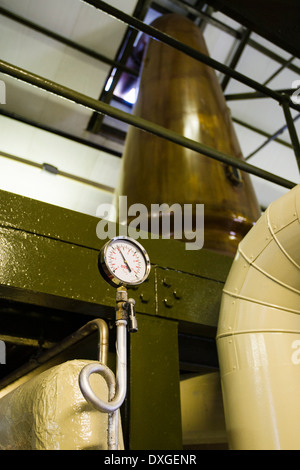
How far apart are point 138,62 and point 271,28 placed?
4.31 meters

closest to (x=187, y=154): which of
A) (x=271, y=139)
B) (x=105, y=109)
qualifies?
(x=105, y=109)

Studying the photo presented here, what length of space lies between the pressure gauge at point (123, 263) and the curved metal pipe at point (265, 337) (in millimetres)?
630

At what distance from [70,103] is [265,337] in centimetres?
483

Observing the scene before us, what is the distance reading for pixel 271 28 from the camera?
80.3 inches

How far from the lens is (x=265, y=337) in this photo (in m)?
1.97

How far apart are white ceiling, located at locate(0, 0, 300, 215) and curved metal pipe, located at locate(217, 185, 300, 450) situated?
4.31 meters

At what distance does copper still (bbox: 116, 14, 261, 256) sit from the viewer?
2.91 metres

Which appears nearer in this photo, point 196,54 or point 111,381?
point 111,381

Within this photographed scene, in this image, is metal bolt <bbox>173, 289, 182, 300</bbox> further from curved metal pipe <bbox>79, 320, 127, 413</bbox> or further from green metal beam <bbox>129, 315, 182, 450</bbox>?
curved metal pipe <bbox>79, 320, 127, 413</bbox>

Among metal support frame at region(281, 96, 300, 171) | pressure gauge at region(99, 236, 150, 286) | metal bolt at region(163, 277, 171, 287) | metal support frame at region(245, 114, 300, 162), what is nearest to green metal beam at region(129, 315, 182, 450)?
metal bolt at region(163, 277, 171, 287)

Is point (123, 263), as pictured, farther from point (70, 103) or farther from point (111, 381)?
point (70, 103)

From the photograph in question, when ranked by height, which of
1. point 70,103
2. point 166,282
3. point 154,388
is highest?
point 70,103

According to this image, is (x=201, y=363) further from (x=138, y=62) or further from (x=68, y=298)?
(x=138, y=62)
